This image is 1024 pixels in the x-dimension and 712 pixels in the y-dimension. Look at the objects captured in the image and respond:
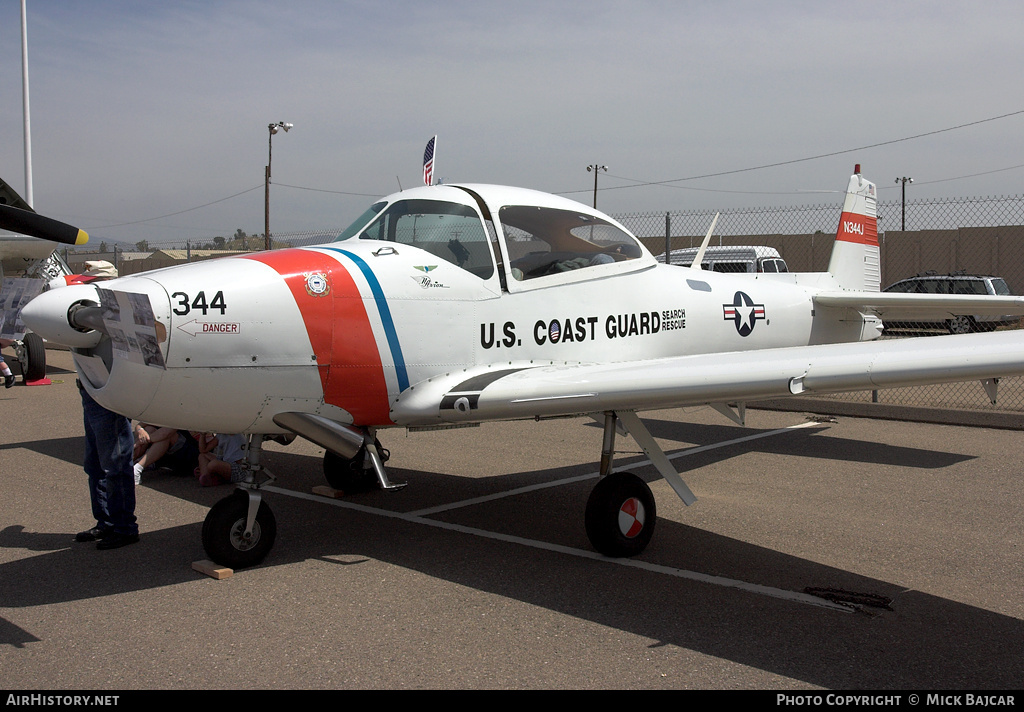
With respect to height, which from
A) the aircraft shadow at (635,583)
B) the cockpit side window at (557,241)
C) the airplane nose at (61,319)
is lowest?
the aircraft shadow at (635,583)

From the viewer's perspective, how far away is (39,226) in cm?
531

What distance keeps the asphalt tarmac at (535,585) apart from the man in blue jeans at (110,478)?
12 centimetres

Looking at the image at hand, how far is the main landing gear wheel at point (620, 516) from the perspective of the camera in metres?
4.96

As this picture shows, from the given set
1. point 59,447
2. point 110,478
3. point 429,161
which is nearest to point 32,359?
point 59,447

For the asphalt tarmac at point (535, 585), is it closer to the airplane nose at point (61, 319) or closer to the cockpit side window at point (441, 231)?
the airplane nose at point (61, 319)

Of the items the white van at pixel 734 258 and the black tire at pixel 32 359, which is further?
the white van at pixel 734 258

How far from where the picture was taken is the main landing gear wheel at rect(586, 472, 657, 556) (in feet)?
16.3

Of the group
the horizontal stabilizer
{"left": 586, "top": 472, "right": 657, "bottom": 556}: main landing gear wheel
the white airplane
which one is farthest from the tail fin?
{"left": 586, "top": 472, "right": 657, "bottom": 556}: main landing gear wheel

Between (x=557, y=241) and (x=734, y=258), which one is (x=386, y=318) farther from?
(x=734, y=258)

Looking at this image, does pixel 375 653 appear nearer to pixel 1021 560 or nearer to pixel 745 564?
pixel 745 564

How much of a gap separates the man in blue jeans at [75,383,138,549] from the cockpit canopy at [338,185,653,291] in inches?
76.4

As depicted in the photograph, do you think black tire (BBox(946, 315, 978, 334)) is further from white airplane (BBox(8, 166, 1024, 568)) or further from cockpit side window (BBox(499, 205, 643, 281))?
cockpit side window (BBox(499, 205, 643, 281))

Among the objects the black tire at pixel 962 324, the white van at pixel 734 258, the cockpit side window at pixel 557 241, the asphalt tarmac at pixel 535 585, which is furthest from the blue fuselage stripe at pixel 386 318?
the white van at pixel 734 258
